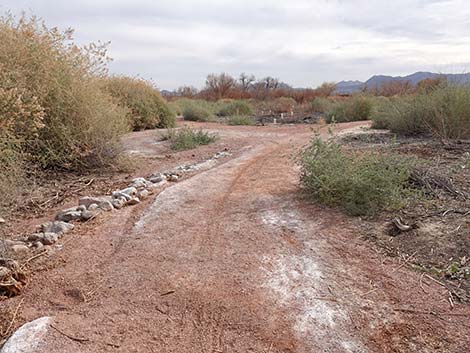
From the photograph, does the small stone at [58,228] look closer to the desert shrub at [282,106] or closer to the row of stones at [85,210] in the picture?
the row of stones at [85,210]

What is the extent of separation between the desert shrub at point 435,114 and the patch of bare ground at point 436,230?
13.0 ft

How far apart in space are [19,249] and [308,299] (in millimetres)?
3049

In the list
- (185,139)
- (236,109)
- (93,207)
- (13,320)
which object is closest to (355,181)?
(93,207)

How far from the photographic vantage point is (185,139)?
43.0ft

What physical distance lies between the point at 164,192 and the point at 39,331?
12.9ft

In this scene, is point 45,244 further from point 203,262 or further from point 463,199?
point 463,199

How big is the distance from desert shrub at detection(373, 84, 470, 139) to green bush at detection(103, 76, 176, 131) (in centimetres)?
934

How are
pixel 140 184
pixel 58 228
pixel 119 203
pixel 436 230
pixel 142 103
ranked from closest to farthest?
pixel 436 230 → pixel 58 228 → pixel 119 203 → pixel 140 184 → pixel 142 103

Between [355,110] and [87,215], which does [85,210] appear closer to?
[87,215]

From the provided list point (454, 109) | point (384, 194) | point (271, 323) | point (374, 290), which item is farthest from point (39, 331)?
point (454, 109)

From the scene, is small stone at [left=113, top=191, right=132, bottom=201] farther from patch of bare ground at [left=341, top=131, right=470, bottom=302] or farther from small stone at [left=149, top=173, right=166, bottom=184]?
patch of bare ground at [left=341, top=131, right=470, bottom=302]

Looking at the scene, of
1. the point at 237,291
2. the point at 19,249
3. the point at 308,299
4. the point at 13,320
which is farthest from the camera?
the point at 19,249

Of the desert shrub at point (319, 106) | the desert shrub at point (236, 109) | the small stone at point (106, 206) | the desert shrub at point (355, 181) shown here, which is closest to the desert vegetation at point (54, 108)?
the small stone at point (106, 206)

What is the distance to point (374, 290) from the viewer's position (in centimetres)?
386
